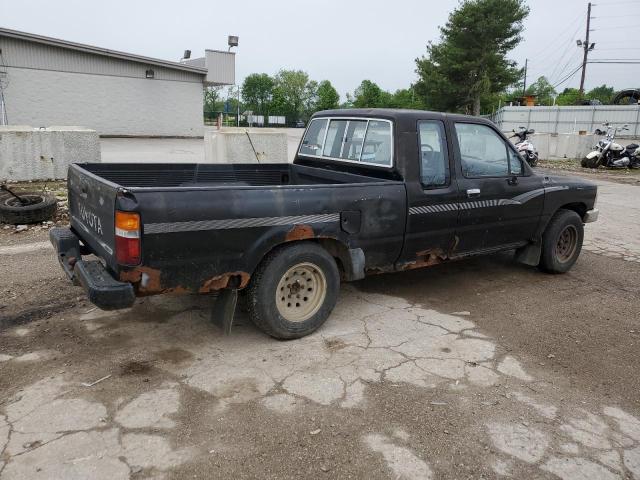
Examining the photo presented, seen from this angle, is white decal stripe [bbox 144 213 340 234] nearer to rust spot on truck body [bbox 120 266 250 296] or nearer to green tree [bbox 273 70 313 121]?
rust spot on truck body [bbox 120 266 250 296]

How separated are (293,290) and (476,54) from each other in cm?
3919

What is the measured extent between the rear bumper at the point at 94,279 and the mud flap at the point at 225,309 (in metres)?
0.74

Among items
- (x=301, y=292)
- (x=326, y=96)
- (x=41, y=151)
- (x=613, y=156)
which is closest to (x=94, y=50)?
(x=41, y=151)

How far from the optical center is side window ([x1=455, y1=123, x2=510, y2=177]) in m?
4.92

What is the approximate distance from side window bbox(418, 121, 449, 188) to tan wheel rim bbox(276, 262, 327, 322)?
1.31 meters

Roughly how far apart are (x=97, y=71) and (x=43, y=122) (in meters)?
3.30

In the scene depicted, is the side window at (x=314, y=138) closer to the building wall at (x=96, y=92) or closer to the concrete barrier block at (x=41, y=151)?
the concrete barrier block at (x=41, y=151)

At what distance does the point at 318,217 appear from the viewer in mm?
3889

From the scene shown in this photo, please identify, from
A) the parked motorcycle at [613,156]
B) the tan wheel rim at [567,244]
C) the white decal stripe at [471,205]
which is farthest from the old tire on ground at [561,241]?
the parked motorcycle at [613,156]

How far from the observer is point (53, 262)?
19.2 ft

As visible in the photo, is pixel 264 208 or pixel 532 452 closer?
pixel 532 452

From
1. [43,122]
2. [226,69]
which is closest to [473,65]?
[226,69]

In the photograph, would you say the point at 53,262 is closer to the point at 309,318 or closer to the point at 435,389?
the point at 309,318

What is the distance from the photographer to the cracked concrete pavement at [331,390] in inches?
107
